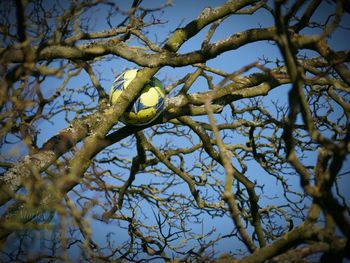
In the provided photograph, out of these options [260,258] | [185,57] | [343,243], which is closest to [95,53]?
[185,57]

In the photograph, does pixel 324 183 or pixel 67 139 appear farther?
pixel 67 139

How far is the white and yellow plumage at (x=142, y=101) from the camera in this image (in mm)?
3318

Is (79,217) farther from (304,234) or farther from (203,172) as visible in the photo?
(203,172)


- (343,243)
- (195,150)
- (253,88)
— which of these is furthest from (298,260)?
(195,150)

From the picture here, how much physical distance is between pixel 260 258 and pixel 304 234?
1.00 feet

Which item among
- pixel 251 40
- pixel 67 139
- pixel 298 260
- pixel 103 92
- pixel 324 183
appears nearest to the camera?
pixel 324 183

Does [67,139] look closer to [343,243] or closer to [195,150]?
[343,243]

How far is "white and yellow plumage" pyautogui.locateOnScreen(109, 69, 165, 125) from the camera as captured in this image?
10.9 ft

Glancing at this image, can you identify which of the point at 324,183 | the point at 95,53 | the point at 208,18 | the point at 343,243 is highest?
the point at 208,18

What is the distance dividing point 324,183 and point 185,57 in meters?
1.57

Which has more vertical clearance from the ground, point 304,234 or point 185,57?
point 185,57

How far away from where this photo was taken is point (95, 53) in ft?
9.64

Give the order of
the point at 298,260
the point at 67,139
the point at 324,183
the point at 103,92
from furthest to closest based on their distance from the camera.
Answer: the point at 103,92
the point at 67,139
the point at 298,260
the point at 324,183

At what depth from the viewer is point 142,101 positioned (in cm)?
331
